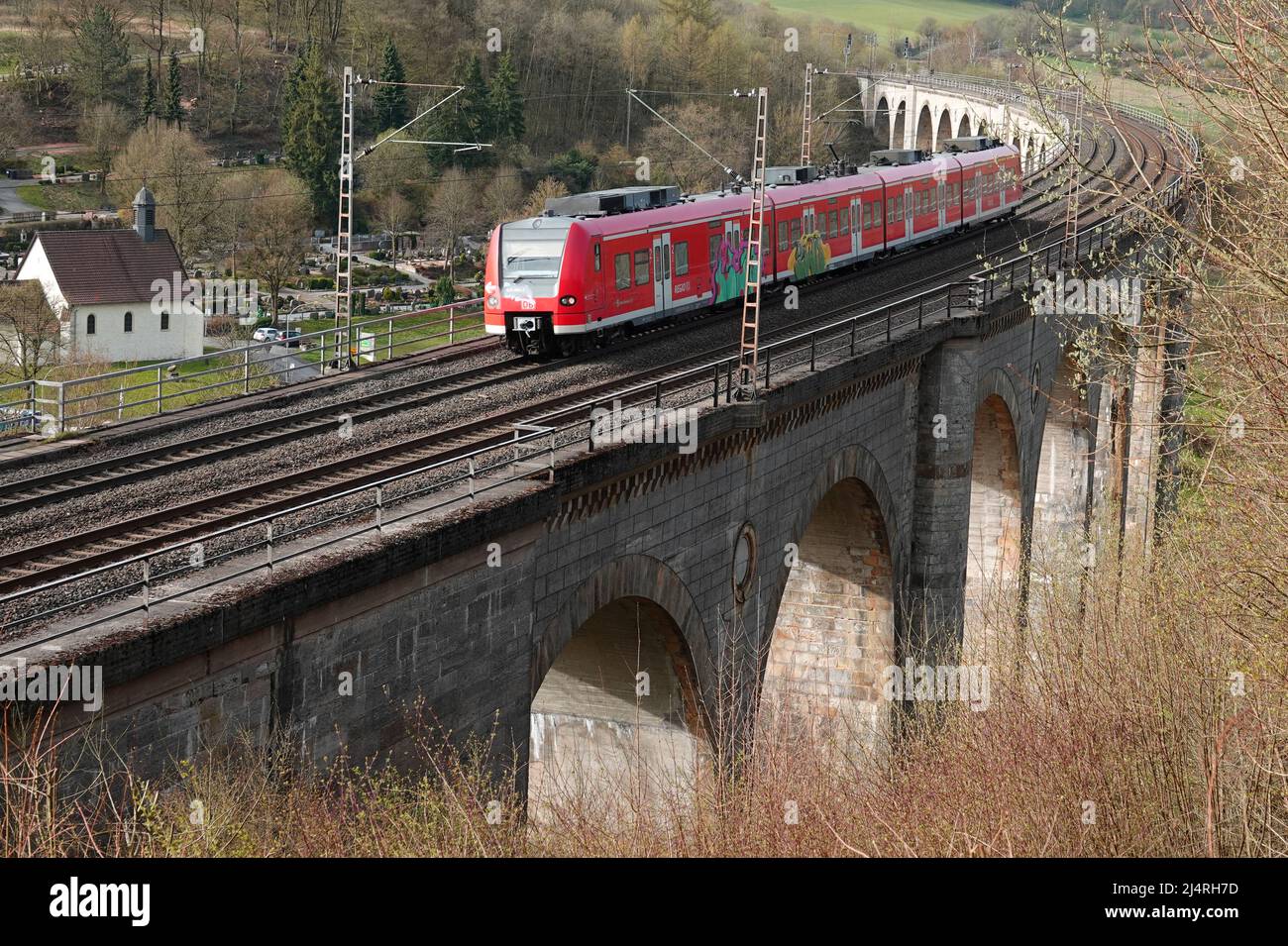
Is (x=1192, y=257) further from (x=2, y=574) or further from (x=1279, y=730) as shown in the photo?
(x=2, y=574)

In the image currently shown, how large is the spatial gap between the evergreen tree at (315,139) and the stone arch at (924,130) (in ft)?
136

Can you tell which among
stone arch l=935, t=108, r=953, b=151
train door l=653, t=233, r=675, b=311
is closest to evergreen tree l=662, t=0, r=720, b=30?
stone arch l=935, t=108, r=953, b=151

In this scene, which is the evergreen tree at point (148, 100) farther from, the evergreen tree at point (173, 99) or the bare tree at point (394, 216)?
the bare tree at point (394, 216)

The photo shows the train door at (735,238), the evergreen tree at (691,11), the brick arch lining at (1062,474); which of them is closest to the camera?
the train door at (735,238)

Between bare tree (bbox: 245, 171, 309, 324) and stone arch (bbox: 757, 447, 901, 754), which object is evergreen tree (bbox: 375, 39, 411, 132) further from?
stone arch (bbox: 757, 447, 901, 754)

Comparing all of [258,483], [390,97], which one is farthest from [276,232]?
[258,483]

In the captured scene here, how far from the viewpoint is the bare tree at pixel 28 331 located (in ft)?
172

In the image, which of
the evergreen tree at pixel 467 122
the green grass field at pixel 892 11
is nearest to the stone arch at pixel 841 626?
the evergreen tree at pixel 467 122

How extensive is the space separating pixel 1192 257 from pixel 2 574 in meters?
9.95

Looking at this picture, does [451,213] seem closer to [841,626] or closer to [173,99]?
[173,99]

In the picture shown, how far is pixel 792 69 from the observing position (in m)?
110

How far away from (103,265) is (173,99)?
3109 cm
